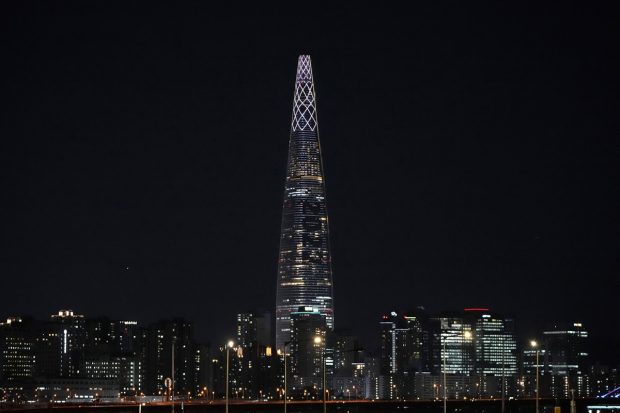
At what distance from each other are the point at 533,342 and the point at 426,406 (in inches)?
2817

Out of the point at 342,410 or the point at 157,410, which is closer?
the point at 157,410

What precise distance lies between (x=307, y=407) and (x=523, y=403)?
28.5m

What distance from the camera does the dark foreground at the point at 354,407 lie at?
461 ft

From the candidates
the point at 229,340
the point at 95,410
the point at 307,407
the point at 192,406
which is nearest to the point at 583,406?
the point at 307,407

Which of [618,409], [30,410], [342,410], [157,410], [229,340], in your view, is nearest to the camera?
[229,340]

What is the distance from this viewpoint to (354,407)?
162750 millimetres

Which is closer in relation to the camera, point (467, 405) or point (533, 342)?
point (533, 342)

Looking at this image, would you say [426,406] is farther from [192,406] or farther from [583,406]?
[192,406]

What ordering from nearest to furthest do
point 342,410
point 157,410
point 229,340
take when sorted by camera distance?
point 229,340 < point 157,410 < point 342,410

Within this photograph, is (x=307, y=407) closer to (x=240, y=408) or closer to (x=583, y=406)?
(x=240, y=408)

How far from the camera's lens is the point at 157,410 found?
139 metres

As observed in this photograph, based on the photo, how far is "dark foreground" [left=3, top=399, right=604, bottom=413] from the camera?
140 metres

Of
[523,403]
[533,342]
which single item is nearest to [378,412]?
[523,403]

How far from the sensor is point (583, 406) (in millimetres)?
163750
